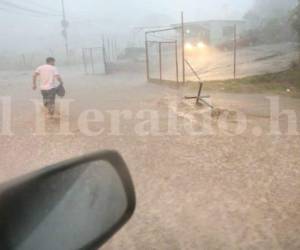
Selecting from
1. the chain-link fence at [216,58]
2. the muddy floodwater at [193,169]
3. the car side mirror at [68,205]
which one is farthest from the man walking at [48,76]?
the car side mirror at [68,205]

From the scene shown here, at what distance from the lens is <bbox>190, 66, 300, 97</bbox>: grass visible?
1673cm

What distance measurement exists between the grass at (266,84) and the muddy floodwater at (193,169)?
2.37 m

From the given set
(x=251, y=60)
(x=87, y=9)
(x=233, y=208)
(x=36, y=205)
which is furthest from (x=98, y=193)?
(x=87, y=9)

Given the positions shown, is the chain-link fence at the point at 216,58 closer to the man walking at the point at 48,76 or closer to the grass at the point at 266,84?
the grass at the point at 266,84

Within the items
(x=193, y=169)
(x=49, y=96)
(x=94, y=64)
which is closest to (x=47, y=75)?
(x=49, y=96)

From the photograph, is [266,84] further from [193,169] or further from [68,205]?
[68,205]

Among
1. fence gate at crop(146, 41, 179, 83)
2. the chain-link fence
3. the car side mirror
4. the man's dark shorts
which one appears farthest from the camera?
fence gate at crop(146, 41, 179, 83)

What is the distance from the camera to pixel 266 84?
58.7ft

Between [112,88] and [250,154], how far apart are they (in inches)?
507

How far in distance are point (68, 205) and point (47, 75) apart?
10.7 metres

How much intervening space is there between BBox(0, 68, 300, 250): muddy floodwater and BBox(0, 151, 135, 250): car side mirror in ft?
9.19

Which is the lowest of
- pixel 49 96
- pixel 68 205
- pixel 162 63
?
pixel 162 63

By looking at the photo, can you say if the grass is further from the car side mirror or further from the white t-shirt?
the car side mirror

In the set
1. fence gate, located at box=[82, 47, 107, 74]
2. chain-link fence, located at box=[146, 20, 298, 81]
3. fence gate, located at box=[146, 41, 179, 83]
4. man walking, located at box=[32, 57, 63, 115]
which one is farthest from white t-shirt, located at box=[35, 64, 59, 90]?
fence gate, located at box=[82, 47, 107, 74]
